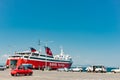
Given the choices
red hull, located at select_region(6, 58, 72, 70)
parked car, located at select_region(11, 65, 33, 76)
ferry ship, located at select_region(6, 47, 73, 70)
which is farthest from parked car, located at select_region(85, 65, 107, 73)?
red hull, located at select_region(6, 58, 72, 70)

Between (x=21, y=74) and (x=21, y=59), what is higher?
(x=21, y=59)

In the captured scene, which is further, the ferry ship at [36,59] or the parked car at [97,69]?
the ferry ship at [36,59]

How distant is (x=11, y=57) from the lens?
5384 inches

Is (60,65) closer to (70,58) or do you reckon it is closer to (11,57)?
(70,58)

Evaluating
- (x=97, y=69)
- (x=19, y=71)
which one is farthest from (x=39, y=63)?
(x=19, y=71)

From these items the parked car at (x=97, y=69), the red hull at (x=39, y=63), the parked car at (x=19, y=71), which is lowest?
the parked car at (x=19, y=71)

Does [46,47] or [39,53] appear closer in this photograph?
[39,53]

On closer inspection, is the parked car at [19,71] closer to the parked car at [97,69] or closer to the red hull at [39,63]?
the parked car at [97,69]

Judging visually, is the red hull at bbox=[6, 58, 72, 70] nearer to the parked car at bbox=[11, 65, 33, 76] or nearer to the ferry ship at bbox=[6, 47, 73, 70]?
the ferry ship at bbox=[6, 47, 73, 70]

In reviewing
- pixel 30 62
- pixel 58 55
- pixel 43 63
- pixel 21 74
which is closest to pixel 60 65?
pixel 58 55

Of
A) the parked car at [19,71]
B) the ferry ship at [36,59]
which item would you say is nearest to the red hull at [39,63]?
the ferry ship at [36,59]

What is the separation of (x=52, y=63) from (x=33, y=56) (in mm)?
16805

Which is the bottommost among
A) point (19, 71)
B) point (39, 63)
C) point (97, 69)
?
point (19, 71)

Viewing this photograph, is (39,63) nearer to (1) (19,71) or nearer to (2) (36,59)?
(2) (36,59)
